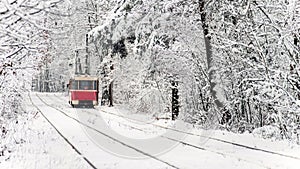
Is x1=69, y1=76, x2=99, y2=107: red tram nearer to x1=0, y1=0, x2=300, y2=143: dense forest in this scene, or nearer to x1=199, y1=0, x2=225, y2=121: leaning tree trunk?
x1=0, y1=0, x2=300, y2=143: dense forest

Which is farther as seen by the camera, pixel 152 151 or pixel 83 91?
pixel 83 91

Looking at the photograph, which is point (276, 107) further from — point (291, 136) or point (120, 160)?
point (120, 160)

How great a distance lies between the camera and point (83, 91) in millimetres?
34969

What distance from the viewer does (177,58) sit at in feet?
64.5

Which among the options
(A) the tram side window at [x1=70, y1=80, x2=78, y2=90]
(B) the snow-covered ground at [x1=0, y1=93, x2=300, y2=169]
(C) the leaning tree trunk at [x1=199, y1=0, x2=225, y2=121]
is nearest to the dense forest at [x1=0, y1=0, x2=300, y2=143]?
(C) the leaning tree trunk at [x1=199, y1=0, x2=225, y2=121]

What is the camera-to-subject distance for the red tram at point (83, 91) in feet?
114

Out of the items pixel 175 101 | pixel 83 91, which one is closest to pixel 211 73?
pixel 175 101

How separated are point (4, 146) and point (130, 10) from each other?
8480mm

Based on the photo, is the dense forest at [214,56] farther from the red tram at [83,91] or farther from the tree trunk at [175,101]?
the red tram at [83,91]

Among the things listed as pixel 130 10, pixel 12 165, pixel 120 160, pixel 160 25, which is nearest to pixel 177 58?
pixel 160 25

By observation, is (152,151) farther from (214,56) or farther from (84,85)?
(84,85)

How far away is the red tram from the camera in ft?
114

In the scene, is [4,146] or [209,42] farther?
[209,42]

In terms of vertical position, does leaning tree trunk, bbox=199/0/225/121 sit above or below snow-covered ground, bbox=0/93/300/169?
above
